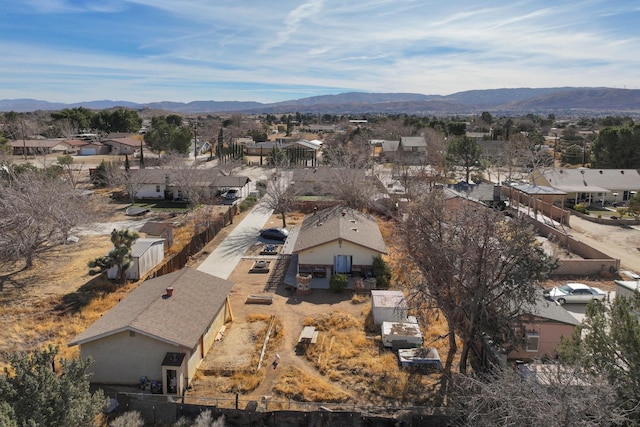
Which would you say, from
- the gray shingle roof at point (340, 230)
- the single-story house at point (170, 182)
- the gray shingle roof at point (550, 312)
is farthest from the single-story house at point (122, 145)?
the gray shingle roof at point (550, 312)

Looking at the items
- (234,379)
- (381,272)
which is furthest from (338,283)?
(234,379)

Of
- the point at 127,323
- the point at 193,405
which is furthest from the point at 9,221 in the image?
the point at 193,405

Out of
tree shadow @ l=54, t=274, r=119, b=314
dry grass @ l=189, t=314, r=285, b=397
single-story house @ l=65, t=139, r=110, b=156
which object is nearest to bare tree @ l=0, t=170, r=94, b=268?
tree shadow @ l=54, t=274, r=119, b=314

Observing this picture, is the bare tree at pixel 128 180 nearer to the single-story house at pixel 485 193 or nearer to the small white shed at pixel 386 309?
the single-story house at pixel 485 193

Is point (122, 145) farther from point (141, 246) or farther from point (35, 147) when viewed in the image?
point (141, 246)

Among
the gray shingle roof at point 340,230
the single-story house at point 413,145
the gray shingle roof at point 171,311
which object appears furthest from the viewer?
the single-story house at point 413,145

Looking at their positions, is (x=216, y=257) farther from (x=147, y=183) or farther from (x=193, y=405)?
(x=147, y=183)
